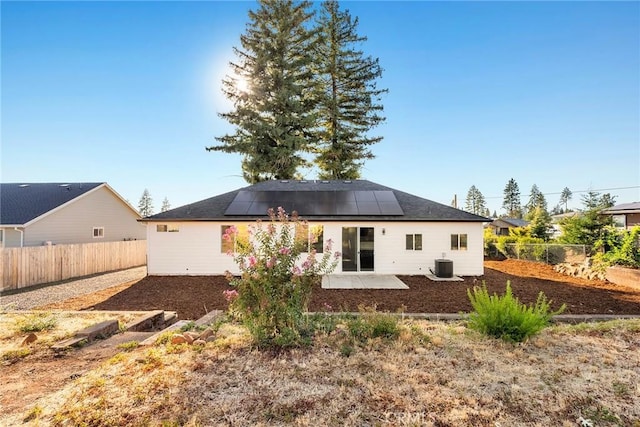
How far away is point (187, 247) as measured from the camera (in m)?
11.4

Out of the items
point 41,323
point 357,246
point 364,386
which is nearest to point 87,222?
point 41,323

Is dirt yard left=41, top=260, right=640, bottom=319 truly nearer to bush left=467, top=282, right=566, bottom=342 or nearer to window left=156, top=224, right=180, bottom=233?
bush left=467, top=282, right=566, bottom=342

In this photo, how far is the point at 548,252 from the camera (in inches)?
547

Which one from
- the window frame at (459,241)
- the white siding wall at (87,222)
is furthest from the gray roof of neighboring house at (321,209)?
the white siding wall at (87,222)

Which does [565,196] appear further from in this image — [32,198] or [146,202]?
[146,202]

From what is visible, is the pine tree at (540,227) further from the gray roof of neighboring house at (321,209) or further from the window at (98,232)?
the window at (98,232)

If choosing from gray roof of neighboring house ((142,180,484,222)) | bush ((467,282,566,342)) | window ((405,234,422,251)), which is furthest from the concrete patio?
bush ((467,282,566,342))

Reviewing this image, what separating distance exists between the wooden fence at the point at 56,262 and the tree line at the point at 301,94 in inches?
350

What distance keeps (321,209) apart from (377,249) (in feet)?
9.16

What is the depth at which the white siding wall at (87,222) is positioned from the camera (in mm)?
13841

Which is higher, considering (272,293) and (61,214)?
(61,214)

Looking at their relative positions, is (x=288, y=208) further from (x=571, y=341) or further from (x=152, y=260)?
(x=571, y=341)

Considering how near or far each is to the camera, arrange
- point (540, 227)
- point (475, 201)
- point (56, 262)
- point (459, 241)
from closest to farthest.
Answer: point (56, 262), point (459, 241), point (540, 227), point (475, 201)

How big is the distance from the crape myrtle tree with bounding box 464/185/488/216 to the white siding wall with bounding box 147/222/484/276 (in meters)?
68.1
